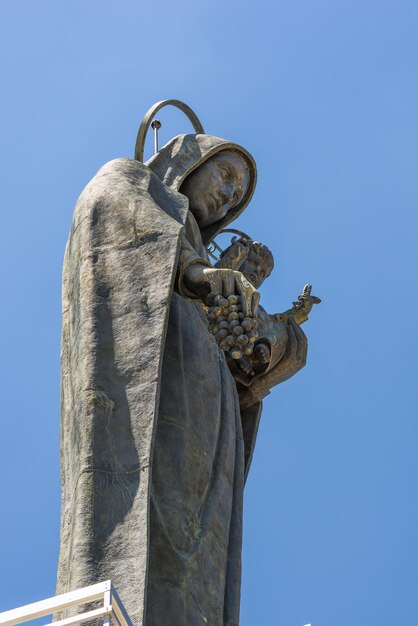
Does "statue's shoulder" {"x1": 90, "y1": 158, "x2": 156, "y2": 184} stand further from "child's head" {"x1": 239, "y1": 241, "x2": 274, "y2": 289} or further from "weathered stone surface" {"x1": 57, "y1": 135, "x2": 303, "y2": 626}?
"child's head" {"x1": 239, "y1": 241, "x2": 274, "y2": 289}

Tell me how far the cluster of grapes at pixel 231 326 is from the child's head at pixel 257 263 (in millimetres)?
2305

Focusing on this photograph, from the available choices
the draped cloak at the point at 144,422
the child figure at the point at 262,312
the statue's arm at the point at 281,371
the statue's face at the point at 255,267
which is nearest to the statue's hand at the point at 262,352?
the child figure at the point at 262,312

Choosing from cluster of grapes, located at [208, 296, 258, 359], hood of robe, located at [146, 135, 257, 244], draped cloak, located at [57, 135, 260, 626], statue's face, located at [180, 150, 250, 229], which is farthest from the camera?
statue's face, located at [180, 150, 250, 229]

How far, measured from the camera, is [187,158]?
1364 cm

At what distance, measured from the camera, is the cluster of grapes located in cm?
1149

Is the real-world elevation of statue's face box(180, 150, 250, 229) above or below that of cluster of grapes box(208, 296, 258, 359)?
above

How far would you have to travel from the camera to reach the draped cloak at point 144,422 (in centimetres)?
1070

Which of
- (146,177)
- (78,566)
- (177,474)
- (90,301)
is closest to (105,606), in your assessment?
(78,566)

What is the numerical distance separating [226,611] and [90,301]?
6.74 feet

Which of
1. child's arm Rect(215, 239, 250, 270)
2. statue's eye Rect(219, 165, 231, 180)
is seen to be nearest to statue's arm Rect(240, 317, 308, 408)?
child's arm Rect(215, 239, 250, 270)

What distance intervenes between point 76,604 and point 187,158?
4.75 m

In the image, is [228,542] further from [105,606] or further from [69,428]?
[105,606]

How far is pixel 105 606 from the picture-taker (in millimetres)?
9414

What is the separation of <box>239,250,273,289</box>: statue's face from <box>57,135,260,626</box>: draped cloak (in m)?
1.03
